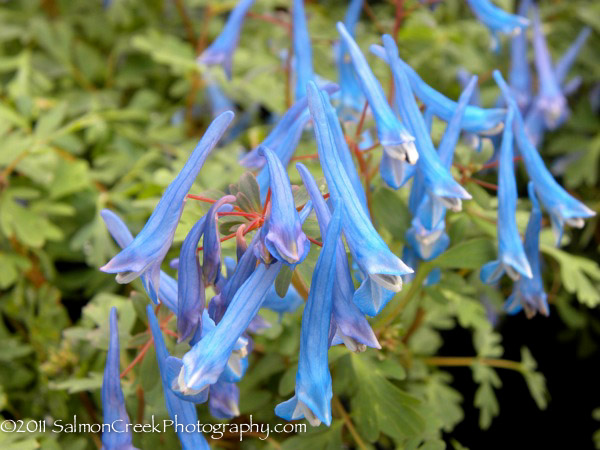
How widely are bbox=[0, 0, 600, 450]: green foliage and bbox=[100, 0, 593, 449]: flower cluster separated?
0.06 metres

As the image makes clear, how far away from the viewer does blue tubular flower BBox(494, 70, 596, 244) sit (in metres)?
1.36

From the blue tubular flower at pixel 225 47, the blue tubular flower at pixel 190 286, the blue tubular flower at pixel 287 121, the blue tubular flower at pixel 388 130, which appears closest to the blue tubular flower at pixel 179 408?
the blue tubular flower at pixel 190 286

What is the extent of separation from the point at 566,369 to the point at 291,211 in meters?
2.27

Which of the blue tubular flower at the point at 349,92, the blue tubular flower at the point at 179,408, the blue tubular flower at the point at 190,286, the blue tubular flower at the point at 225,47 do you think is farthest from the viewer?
the blue tubular flower at the point at 225,47

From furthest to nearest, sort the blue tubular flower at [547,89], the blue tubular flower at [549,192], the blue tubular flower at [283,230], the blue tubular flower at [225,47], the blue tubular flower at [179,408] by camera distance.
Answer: the blue tubular flower at [547,89], the blue tubular flower at [225,47], the blue tubular flower at [549,192], the blue tubular flower at [179,408], the blue tubular flower at [283,230]

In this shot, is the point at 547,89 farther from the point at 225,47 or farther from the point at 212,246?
the point at 212,246

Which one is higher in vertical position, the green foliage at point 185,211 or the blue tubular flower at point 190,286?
the blue tubular flower at point 190,286

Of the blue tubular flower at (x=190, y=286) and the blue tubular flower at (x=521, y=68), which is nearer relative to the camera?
the blue tubular flower at (x=190, y=286)

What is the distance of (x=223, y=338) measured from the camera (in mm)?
941

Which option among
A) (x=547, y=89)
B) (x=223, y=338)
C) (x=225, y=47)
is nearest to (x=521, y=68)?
(x=547, y=89)

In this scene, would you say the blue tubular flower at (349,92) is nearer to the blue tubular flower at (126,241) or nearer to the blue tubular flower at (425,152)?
the blue tubular flower at (425,152)

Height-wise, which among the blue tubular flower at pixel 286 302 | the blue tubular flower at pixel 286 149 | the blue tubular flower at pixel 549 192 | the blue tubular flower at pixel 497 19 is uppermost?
the blue tubular flower at pixel 497 19

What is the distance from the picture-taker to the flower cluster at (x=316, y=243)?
947mm

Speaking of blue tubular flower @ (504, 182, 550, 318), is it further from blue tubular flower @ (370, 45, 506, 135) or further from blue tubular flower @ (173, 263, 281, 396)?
blue tubular flower @ (173, 263, 281, 396)
